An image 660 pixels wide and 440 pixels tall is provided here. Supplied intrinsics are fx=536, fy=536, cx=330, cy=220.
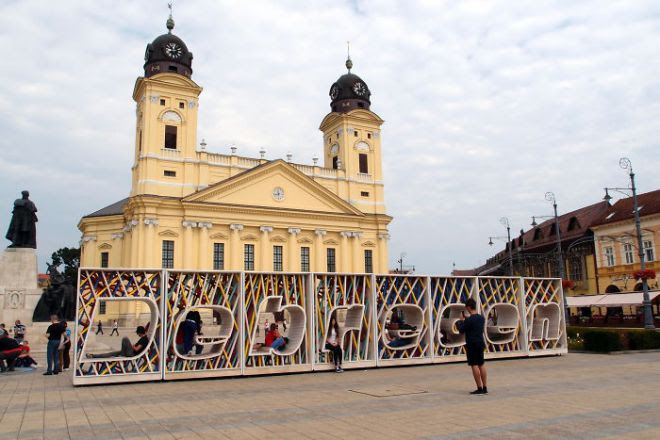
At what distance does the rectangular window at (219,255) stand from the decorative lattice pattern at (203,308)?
31.0m

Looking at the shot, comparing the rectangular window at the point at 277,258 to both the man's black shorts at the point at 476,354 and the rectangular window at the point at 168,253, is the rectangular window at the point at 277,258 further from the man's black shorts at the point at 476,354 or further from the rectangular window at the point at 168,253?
the man's black shorts at the point at 476,354

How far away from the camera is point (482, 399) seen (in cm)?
981

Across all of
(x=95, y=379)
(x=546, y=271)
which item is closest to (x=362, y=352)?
(x=95, y=379)

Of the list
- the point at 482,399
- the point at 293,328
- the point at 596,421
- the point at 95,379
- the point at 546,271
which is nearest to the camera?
the point at 596,421

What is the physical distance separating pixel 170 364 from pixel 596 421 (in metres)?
9.56

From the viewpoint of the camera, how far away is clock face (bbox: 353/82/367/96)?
55156 mm

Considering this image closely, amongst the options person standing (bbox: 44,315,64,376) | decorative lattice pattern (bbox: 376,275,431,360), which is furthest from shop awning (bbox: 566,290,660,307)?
person standing (bbox: 44,315,64,376)

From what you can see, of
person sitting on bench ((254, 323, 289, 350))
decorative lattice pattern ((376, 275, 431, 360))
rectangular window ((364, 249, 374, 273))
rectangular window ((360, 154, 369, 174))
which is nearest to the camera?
person sitting on bench ((254, 323, 289, 350))

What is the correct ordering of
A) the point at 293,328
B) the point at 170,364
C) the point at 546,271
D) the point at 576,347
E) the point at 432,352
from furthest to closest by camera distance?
the point at 546,271 < the point at 576,347 < the point at 432,352 < the point at 293,328 < the point at 170,364

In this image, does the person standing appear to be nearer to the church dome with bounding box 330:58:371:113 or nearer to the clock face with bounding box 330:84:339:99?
the church dome with bounding box 330:58:371:113

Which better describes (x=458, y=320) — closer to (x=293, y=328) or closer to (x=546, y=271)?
(x=293, y=328)

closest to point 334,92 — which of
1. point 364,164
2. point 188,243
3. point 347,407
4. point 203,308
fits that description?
point 364,164

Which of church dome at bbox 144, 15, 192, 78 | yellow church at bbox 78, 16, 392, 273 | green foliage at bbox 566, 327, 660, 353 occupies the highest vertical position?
church dome at bbox 144, 15, 192, 78

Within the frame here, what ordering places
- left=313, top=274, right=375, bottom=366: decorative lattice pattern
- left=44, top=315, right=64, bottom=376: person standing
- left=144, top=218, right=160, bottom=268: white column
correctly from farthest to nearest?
left=144, top=218, right=160, bottom=268: white column → left=313, top=274, right=375, bottom=366: decorative lattice pattern → left=44, top=315, right=64, bottom=376: person standing
